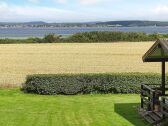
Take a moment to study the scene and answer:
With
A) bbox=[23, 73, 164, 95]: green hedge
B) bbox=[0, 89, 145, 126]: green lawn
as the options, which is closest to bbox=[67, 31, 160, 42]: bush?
bbox=[23, 73, 164, 95]: green hedge

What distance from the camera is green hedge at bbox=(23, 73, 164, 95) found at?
26.0 metres

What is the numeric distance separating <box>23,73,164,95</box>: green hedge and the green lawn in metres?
0.61

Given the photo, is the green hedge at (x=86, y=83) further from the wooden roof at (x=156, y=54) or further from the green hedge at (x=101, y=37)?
the green hedge at (x=101, y=37)

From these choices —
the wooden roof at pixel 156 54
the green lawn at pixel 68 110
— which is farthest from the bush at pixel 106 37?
the wooden roof at pixel 156 54

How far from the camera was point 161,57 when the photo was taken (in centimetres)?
1952

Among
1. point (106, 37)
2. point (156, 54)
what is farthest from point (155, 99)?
point (106, 37)

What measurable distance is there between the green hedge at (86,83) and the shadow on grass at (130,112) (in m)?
3.80

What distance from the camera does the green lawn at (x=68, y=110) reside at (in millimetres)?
18125

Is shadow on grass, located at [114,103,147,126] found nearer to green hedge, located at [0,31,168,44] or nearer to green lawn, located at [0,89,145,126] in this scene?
green lawn, located at [0,89,145,126]

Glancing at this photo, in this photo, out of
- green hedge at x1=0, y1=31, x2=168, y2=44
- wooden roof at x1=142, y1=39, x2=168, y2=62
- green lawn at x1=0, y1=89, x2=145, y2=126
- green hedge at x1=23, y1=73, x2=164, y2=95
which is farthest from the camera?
green hedge at x1=0, y1=31, x2=168, y2=44

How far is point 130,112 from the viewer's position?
20.5 m

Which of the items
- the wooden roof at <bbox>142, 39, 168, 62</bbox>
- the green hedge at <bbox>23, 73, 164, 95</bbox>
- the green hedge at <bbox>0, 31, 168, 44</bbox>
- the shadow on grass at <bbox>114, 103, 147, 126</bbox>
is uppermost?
the wooden roof at <bbox>142, 39, 168, 62</bbox>

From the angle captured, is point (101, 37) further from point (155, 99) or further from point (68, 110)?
Answer: point (155, 99)

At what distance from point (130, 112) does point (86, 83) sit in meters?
6.13
